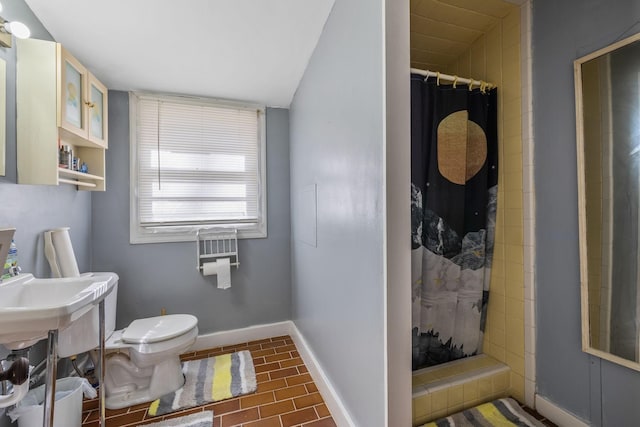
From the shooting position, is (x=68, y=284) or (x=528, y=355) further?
(x=528, y=355)

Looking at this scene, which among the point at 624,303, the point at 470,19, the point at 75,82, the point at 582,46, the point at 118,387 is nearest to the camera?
the point at 624,303

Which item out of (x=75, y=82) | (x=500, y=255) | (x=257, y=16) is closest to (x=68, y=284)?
(x=75, y=82)

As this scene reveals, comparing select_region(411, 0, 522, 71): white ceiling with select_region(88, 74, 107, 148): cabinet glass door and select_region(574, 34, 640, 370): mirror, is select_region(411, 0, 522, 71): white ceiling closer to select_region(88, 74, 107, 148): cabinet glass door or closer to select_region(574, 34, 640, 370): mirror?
Answer: select_region(574, 34, 640, 370): mirror

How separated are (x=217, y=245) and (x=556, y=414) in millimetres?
2598

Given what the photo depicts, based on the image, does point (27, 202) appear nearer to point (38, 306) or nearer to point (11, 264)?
point (11, 264)

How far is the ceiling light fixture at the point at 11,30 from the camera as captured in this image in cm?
118

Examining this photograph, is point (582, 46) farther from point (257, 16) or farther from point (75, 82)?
point (75, 82)

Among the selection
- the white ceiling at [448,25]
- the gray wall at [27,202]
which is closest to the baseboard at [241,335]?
the gray wall at [27,202]

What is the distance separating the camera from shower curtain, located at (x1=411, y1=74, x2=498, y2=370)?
1546 millimetres

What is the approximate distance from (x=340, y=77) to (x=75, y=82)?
1.55 meters

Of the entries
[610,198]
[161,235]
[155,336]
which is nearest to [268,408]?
[155,336]

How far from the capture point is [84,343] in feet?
5.51

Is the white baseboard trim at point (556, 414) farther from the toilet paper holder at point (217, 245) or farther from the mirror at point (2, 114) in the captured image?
the mirror at point (2, 114)

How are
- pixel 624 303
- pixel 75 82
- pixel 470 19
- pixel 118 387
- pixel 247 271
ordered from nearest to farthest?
pixel 624 303, pixel 75 82, pixel 470 19, pixel 118 387, pixel 247 271
